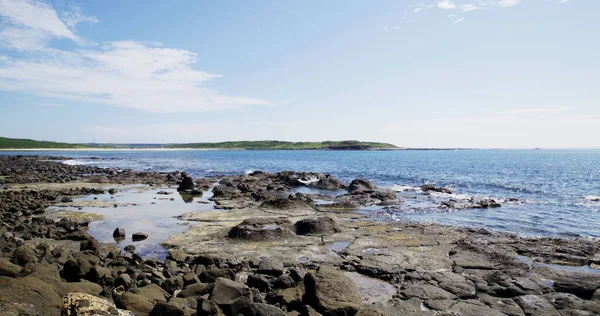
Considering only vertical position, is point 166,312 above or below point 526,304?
above

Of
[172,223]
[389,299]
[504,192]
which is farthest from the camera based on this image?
[504,192]

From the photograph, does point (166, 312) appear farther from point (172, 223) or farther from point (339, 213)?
point (339, 213)


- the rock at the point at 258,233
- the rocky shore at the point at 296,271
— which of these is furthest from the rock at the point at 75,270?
the rock at the point at 258,233

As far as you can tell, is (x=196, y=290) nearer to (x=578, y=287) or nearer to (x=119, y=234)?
(x=119, y=234)

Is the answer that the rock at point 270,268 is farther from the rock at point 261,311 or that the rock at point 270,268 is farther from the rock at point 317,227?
the rock at point 317,227

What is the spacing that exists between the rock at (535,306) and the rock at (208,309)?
314 inches

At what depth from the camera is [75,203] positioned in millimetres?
27375

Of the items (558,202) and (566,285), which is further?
(558,202)

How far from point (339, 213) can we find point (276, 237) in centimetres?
974

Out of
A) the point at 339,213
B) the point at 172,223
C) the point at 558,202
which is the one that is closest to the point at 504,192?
the point at 558,202

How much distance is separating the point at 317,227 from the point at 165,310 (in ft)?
38.2

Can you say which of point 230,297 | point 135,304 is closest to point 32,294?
point 135,304

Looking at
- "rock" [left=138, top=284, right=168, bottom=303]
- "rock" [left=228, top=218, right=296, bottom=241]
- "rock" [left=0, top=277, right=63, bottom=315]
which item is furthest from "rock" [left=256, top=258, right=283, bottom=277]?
"rock" [left=0, top=277, right=63, bottom=315]

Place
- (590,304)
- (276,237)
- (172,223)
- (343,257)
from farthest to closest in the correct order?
(172,223)
(276,237)
(343,257)
(590,304)
